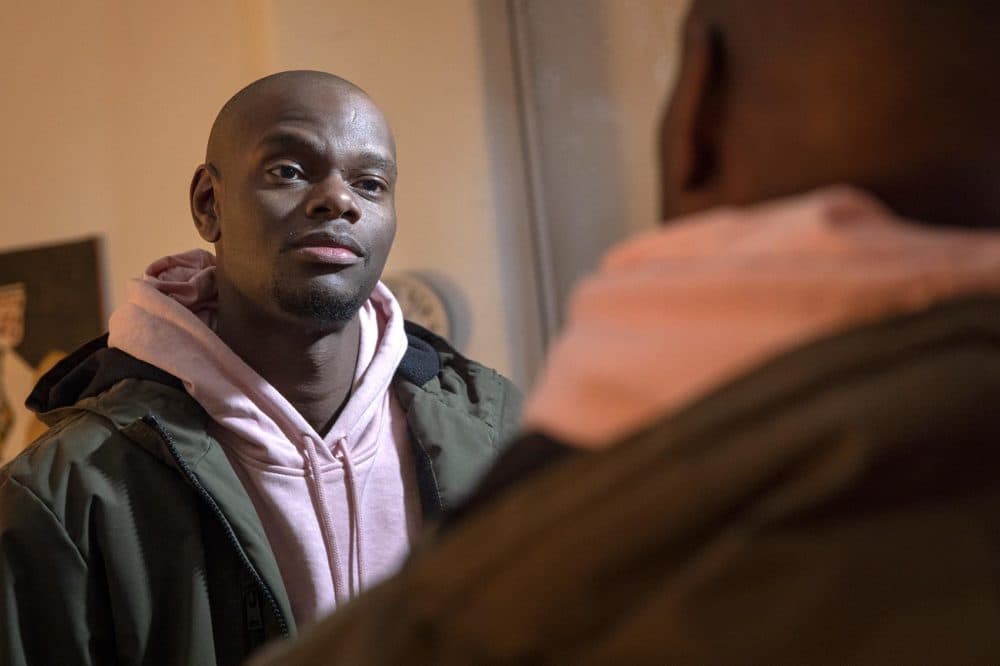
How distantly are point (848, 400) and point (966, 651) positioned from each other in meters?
0.10

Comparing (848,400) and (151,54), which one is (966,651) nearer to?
(848,400)

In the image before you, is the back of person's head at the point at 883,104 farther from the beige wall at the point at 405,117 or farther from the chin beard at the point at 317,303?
the beige wall at the point at 405,117

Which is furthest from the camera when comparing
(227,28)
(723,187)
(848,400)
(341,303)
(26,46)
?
(26,46)

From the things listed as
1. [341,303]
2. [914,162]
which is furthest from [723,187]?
[341,303]

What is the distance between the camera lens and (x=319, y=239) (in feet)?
4.07

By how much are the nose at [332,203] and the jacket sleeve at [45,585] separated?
1.48ft

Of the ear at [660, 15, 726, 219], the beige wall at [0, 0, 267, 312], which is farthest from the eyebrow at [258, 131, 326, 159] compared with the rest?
the beige wall at [0, 0, 267, 312]

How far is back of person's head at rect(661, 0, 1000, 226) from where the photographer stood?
1.33ft

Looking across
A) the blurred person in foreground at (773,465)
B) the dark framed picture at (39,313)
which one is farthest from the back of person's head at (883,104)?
the dark framed picture at (39,313)

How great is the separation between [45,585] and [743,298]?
0.94 m

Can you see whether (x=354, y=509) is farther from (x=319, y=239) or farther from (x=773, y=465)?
(x=773, y=465)

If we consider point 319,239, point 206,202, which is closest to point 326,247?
point 319,239

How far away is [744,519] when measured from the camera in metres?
0.34

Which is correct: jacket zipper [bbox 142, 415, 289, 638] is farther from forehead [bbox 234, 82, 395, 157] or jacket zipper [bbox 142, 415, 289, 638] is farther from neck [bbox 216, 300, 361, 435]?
forehead [bbox 234, 82, 395, 157]
